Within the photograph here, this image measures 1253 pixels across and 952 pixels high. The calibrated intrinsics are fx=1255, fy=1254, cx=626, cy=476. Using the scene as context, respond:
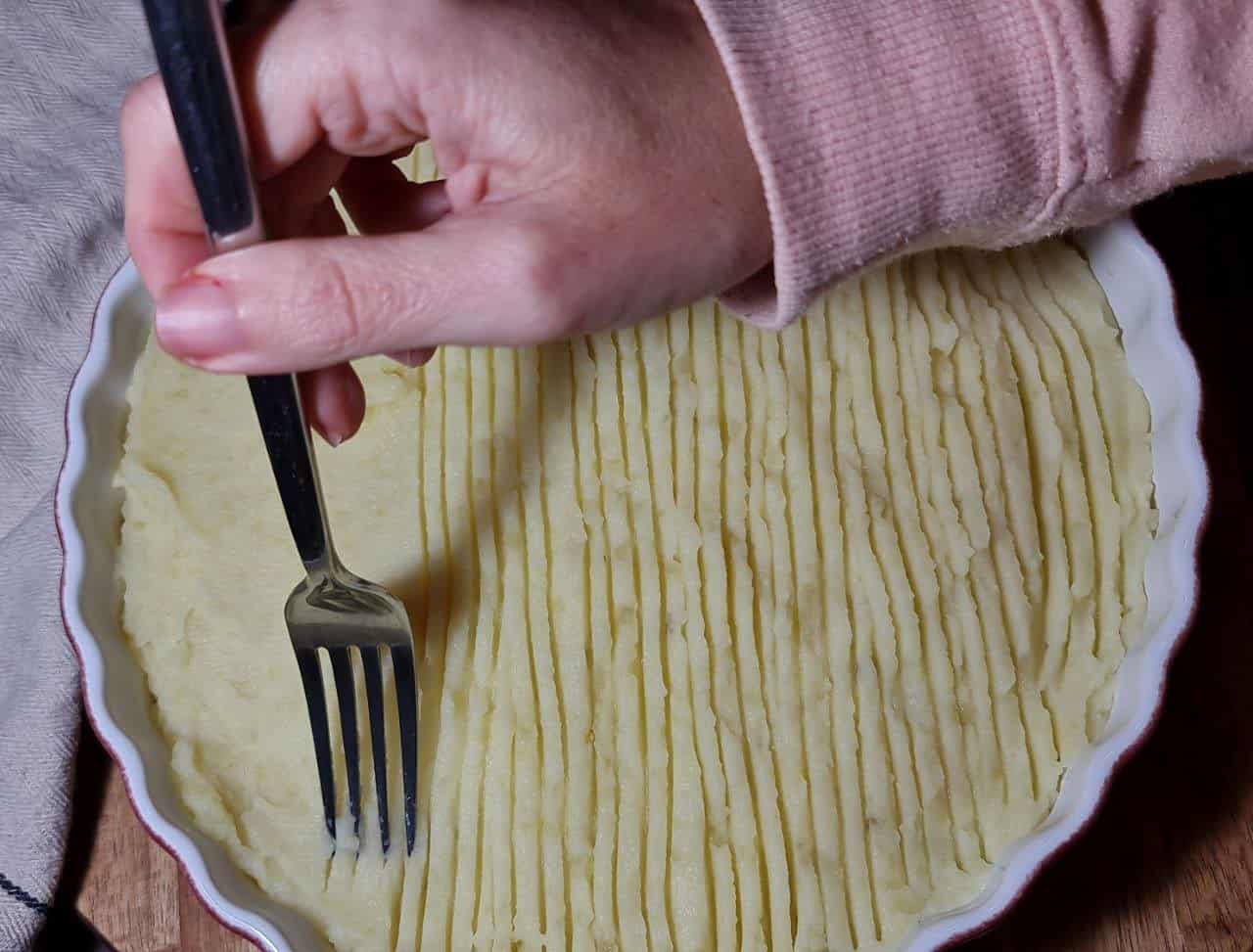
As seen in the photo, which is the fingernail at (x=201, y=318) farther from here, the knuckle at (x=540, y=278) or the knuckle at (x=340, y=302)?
the knuckle at (x=540, y=278)

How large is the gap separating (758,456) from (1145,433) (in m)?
0.38

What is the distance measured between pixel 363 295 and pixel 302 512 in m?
0.27

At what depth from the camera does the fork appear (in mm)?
730

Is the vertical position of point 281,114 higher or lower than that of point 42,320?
higher

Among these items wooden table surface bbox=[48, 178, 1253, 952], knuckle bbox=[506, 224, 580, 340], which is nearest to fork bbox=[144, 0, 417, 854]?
knuckle bbox=[506, 224, 580, 340]

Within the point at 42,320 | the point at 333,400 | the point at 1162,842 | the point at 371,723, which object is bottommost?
the point at 1162,842

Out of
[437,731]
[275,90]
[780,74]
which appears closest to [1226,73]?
[780,74]

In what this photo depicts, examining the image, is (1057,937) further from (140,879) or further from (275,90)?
(275,90)

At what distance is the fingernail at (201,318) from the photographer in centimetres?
75

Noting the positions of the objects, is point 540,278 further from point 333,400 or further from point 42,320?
point 42,320

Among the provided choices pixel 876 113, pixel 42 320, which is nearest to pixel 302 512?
pixel 876 113

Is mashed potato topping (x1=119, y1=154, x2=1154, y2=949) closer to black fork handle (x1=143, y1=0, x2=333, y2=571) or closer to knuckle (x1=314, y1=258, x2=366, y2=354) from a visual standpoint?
black fork handle (x1=143, y1=0, x2=333, y2=571)

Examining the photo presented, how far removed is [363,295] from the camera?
2.45 feet

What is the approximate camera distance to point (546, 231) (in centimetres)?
78
